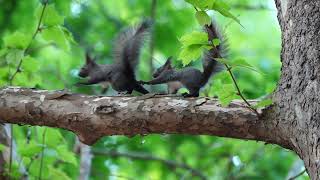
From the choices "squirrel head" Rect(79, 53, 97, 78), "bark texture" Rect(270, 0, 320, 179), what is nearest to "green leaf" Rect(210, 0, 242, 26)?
"bark texture" Rect(270, 0, 320, 179)

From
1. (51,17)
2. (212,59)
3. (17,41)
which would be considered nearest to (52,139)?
(17,41)

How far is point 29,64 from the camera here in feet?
11.5

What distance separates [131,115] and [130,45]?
689mm

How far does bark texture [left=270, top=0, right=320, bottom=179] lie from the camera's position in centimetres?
220

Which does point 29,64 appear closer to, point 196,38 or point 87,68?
point 87,68

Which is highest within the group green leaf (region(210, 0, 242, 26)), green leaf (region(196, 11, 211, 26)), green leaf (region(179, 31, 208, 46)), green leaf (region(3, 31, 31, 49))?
green leaf (region(210, 0, 242, 26))

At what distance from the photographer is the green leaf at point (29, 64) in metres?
3.50

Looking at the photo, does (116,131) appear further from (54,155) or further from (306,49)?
(54,155)

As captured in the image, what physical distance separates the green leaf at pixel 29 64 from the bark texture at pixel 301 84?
159 centimetres

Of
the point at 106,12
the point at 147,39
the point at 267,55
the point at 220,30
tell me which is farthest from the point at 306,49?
the point at 267,55

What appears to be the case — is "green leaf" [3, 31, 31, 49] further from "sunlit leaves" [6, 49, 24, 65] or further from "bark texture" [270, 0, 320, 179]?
"bark texture" [270, 0, 320, 179]

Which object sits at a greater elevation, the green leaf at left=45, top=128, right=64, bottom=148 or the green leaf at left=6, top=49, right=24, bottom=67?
the green leaf at left=6, top=49, right=24, bottom=67

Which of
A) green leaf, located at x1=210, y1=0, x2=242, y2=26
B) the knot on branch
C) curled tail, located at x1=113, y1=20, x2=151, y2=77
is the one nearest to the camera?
green leaf, located at x1=210, y1=0, x2=242, y2=26

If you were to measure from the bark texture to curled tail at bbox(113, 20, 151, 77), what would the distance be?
84 cm
